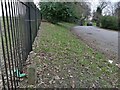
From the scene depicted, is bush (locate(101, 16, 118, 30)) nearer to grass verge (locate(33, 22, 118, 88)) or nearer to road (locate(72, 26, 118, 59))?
road (locate(72, 26, 118, 59))

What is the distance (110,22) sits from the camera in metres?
24.2

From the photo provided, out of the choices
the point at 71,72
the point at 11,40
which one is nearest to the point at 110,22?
the point at 71,72

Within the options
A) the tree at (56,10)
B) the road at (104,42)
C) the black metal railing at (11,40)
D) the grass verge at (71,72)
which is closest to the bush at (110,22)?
the tree at (56,10)

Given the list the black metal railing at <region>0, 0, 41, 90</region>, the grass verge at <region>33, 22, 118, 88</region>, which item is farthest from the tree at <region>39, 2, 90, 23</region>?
the black metal railing at <region>0, 0, 41, 90</region>

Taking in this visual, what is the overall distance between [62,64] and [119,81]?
1369 mm

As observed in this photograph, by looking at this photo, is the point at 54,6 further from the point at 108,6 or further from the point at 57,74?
the point at 108,6

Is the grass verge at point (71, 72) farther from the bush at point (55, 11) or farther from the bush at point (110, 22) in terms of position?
the bush at point (110, 22)

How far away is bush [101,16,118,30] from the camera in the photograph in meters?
23.3

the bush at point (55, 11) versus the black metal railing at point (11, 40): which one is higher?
the bush at point (55, 11)

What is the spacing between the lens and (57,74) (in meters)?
3.53

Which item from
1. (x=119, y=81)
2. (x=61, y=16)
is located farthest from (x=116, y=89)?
(x=61, y=16)

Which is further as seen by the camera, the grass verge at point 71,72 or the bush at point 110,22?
the bush at point 110,22

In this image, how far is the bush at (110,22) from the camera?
916 inches

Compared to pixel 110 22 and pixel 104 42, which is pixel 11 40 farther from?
pixel 110 22
